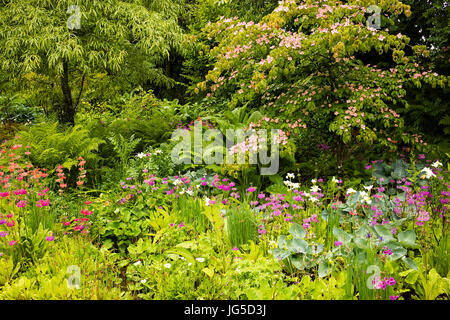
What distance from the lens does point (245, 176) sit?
13.1 ft

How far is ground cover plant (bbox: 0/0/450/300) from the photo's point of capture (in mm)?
2131

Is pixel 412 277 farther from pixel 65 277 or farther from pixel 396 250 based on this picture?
pixel 65 277

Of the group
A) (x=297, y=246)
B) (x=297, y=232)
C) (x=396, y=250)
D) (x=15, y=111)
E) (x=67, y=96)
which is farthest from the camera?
(x=15, y=111)

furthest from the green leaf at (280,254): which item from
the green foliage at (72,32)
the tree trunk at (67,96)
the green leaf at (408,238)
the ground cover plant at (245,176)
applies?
the tree trunk at (67,96)

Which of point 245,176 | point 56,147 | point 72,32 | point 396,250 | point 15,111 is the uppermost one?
point 72,32

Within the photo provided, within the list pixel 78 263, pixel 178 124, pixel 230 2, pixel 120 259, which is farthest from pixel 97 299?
pixel 230 2

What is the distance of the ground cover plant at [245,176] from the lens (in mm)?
2131

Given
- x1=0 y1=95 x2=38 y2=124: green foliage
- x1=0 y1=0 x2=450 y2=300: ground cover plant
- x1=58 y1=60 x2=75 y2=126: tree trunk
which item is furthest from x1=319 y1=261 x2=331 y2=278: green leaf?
x1=0 y1=95 x2=38 y2=124: green foliage

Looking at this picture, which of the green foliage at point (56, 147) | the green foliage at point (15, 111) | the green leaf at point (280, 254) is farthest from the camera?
the green foliage at point (15, 111)

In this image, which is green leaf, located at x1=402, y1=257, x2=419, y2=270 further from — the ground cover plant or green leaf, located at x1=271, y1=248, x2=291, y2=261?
green leaf, located at x1=271, y1=248, x2=291, y2=261

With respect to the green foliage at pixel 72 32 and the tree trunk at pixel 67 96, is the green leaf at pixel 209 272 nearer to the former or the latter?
the green foliage at pixel 72 32

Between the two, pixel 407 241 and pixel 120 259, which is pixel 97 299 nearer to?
pixel 120 259

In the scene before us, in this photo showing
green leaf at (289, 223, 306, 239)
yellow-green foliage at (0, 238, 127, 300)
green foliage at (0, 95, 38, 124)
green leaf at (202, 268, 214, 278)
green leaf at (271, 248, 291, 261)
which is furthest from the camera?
green foliage at (0, 95, 38, 124)

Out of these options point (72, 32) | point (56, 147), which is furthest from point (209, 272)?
point (72, 32)
